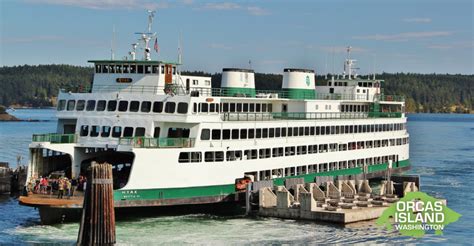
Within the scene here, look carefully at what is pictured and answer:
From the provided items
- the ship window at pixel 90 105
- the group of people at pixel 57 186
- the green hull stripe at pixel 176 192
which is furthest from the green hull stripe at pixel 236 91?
the group of people at pixel 57 186

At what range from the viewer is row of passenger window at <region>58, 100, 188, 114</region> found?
39.0m

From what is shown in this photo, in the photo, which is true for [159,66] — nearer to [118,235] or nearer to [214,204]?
[214,204]

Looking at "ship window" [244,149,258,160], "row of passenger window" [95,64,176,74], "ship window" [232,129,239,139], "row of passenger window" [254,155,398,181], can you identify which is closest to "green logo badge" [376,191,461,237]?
"row of passenger window" [254,155,398,181]

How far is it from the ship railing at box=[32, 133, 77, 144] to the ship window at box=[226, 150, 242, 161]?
25.9 ft

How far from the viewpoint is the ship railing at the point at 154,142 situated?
36688 millimetres

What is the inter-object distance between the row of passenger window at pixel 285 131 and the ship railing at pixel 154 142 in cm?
152

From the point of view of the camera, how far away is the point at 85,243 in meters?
29.7

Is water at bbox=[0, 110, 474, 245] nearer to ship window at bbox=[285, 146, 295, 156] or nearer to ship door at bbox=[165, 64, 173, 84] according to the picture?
ship window at bbox=[285, 146, 295, 156]

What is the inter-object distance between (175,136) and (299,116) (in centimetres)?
1052

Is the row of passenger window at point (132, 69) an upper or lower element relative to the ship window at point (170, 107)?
upper

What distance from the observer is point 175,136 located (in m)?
39.8

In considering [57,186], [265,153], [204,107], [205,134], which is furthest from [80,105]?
[265,153]

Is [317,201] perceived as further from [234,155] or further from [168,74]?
[168,74]

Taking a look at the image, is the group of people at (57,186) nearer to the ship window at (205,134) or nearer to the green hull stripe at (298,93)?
the ship window at (205,134)
